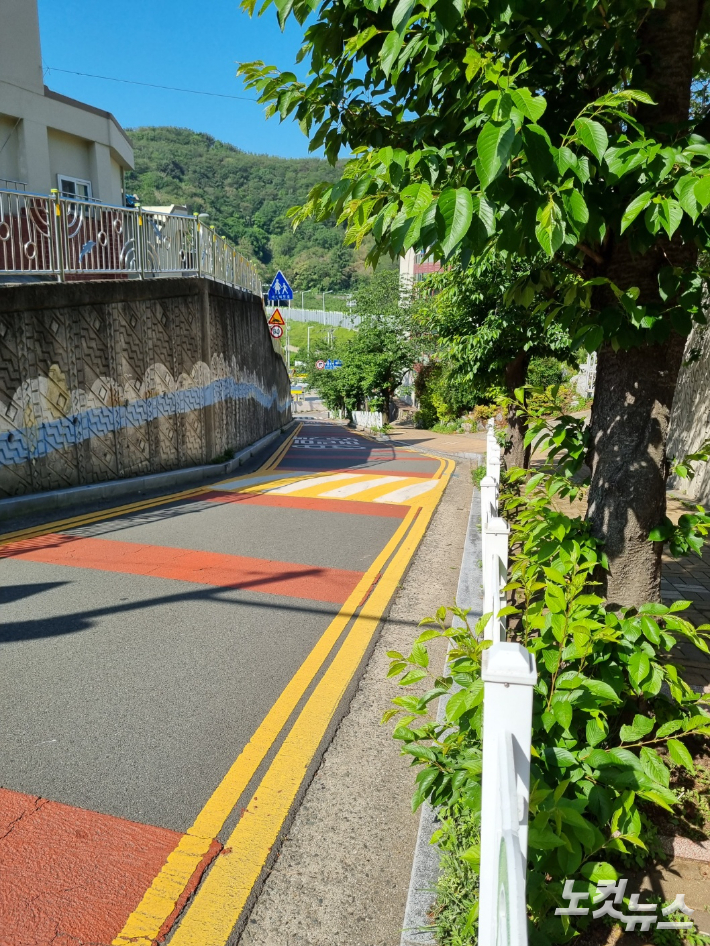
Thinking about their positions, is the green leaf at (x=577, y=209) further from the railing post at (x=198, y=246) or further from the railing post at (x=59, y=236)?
the railing post at (x=198, y=246)

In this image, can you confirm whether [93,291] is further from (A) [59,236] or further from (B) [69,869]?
(B) [69,869]

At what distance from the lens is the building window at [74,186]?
19602mm

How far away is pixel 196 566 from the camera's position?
7.25 metres

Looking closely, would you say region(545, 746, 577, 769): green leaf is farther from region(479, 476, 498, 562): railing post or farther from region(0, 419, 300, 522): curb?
region(0, 419, 300, 522): curb

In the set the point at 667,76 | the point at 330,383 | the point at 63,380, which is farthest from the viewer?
the point at 330,383

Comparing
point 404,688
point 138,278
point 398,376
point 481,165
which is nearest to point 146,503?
point 138,278

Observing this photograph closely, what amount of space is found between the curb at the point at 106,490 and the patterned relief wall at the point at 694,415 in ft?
27.9

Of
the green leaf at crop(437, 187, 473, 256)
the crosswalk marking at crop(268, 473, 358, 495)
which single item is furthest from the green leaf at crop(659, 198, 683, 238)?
the crosswalk marking at crop(268, 473, 358, 495)

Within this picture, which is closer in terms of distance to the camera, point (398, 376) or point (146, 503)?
point (146, 503)

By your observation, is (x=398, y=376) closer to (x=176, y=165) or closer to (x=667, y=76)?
(x=667, y=76)

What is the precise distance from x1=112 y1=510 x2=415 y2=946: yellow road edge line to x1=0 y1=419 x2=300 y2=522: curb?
18.5 feet

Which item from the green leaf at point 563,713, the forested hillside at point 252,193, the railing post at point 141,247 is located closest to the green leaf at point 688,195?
the green leaf at point 563,713

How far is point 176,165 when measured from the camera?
504 ft

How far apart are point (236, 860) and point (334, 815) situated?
0.56m
